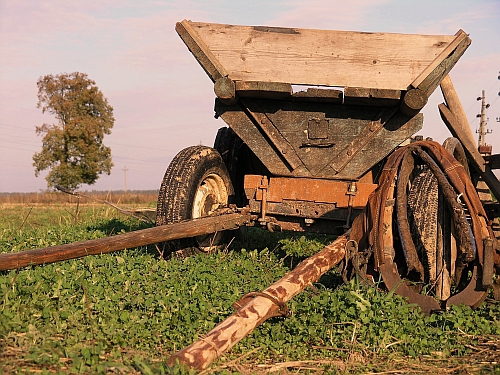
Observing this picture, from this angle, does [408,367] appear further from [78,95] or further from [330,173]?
[78,95]

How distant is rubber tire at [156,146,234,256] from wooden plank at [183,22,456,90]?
904 millimetres

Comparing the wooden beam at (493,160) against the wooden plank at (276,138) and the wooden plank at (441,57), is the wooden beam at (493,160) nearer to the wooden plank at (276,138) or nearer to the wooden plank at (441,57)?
the wooden plank at (441,57)

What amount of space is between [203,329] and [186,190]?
2423mm

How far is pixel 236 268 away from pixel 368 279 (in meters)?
1.42

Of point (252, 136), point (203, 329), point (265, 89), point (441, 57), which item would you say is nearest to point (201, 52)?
point (265, 89)

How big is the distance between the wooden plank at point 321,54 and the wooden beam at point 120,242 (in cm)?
154

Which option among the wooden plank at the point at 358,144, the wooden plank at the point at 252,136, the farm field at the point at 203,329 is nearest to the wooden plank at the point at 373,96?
the wooden plank at the point at 358,144

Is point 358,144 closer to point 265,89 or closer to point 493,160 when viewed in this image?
point 265,89

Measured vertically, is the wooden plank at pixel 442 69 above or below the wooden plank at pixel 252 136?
above

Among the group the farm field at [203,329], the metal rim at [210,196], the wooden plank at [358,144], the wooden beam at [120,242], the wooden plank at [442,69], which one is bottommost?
the farm field at [203,329]

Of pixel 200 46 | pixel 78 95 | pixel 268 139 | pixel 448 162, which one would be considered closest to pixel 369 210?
pixel 448 162

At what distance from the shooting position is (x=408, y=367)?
10.5 feet

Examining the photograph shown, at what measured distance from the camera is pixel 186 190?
5859mm

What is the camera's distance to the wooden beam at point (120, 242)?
3.70 m
